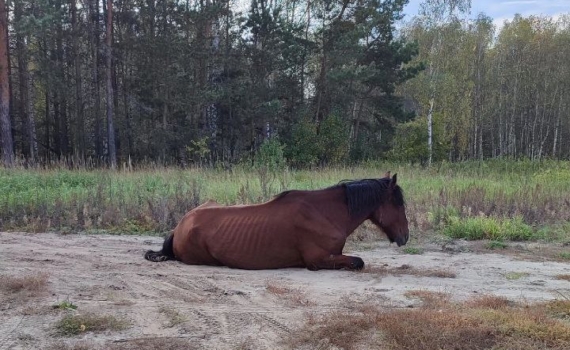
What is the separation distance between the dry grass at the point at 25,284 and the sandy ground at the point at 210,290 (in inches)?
3.7

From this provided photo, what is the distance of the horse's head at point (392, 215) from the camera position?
7.29m

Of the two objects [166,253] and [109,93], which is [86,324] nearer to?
[166,253]

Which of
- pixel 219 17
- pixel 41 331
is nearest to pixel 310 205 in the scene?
pixel 41 331

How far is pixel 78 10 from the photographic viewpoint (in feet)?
101

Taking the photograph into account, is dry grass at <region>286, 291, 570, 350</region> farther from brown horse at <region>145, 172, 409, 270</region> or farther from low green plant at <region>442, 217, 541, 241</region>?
Result: low green plant at <region>442, 217, 541, 241</region>

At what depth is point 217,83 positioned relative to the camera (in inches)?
1231

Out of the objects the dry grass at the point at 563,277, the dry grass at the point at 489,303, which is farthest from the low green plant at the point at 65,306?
the dry grass at the point at 563,277

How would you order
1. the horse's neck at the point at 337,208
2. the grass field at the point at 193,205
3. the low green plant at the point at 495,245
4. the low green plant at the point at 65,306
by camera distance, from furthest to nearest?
the grass field at the point at 193,205
the low green plant at the point at 495,245
the horse's neck at the point at 337,208
the low green plant at the point at 65,306

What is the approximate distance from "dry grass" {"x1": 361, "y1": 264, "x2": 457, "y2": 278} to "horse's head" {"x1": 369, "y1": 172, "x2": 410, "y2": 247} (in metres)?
0.59

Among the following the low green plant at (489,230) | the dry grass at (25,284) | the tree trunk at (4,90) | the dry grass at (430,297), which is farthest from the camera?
the tree trunk at (4,90)

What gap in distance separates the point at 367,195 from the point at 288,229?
1.28 meters

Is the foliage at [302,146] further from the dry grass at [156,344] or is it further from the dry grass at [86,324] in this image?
the dry grass at [156,344]

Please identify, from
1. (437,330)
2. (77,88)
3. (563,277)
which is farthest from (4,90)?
(437,330)

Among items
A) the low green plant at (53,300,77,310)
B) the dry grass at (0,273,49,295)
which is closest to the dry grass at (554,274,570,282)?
the low green plant at (53,300,77,310)
